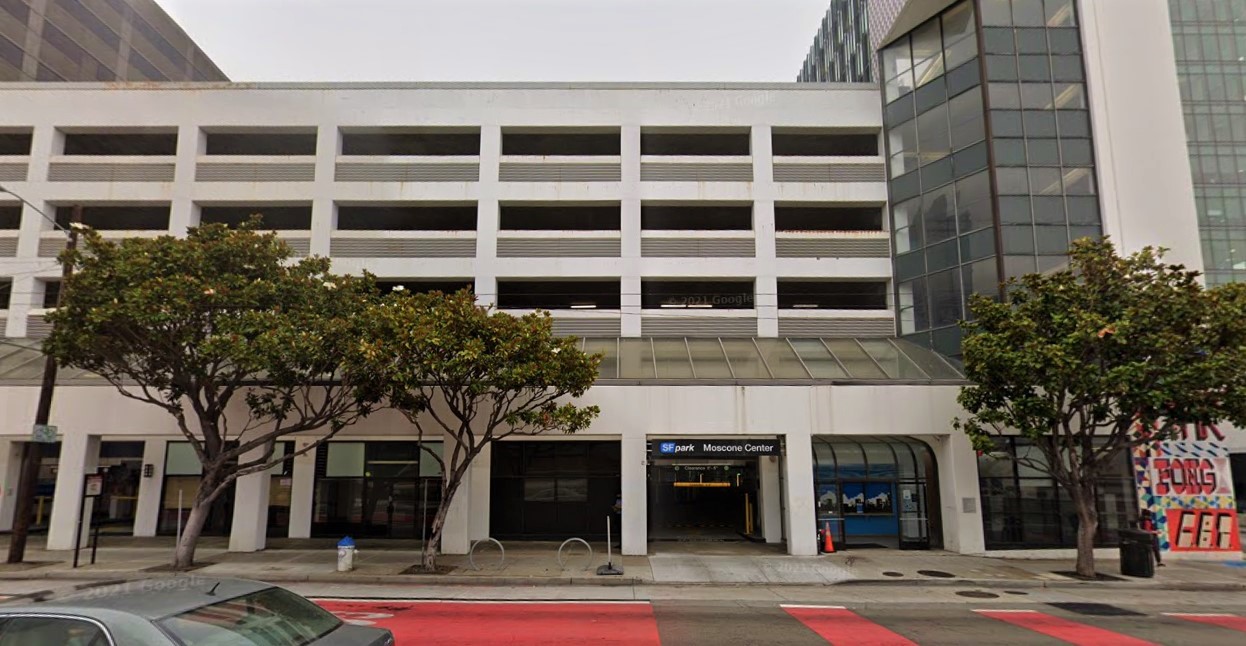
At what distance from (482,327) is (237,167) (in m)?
16.6

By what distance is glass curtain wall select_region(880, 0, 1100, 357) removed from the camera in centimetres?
2216

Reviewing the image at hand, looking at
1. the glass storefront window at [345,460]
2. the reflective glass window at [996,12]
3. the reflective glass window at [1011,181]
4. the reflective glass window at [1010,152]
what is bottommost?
the glass storefront window at [345,460]

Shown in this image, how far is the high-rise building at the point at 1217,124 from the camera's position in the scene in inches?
1272

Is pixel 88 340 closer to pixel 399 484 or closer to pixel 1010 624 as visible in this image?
pixel 399 484

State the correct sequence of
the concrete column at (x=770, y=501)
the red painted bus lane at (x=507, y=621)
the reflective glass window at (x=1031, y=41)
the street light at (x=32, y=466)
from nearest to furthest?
the red painted bus lane at (x=507, y=621), the street light at (x=32, y=466), the concrete column at (x=770, y=501), the reflective glass window at (x=1031, y=41)

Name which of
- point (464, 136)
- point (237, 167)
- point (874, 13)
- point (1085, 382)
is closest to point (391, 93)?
point (464, 136)

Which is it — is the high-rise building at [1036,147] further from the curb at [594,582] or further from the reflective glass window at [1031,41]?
the curb at [594,582]

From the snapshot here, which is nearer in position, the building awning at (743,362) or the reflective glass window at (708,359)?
the building awning at (743,362)

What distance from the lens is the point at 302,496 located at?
2314 centimetres

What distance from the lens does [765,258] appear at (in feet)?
85.6

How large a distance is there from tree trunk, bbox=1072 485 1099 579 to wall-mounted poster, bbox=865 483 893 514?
508 centimetres

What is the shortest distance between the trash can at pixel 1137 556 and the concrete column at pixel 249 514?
918 inches

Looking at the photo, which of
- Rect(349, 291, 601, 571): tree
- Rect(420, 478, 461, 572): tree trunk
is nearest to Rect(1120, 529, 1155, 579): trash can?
Rect(349, 291, 601, 571): tree

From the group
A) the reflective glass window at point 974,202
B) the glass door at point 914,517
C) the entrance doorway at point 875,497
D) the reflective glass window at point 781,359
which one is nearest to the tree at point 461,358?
the reflective glass window at point 781,359
